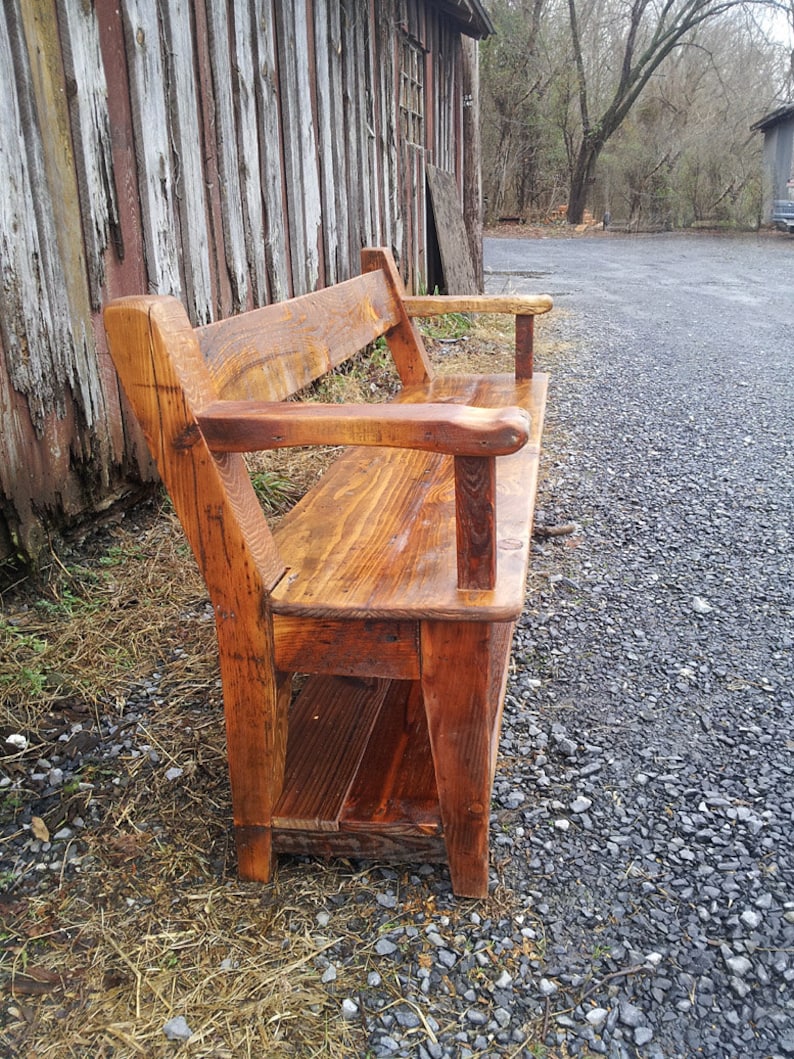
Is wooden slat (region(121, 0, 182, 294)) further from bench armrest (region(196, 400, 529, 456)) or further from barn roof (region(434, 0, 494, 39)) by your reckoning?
barn roof (region(434, 0, 494, 39))

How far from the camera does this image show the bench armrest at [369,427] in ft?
4.54

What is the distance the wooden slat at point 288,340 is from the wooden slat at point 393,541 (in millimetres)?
296

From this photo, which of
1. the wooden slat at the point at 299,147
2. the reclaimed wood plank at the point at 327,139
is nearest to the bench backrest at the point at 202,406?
the wooden slat at the point at 299,147

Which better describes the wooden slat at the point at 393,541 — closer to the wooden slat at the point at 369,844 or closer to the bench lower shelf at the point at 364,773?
the bench lower shelf at the point at 364,773

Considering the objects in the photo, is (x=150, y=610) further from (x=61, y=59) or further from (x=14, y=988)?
(x=61, y=59)

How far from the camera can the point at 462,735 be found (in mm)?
1605

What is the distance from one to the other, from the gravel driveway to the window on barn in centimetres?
307

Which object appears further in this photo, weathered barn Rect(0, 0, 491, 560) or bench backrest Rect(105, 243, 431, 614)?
weathered barn Rect(0, 0, 491, 560)

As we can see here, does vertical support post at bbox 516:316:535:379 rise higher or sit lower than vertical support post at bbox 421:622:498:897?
higher

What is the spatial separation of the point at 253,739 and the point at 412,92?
6645mm

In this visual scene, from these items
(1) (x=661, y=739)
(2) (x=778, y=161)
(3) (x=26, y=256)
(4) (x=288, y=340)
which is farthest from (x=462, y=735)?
(2) (x=778, y=161)

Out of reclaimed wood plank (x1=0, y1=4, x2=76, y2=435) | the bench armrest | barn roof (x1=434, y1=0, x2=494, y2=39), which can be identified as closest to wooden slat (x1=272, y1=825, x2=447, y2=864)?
the bench armrest

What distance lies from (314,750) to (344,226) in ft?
13.3

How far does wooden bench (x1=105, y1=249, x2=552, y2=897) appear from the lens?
4.72 ft
